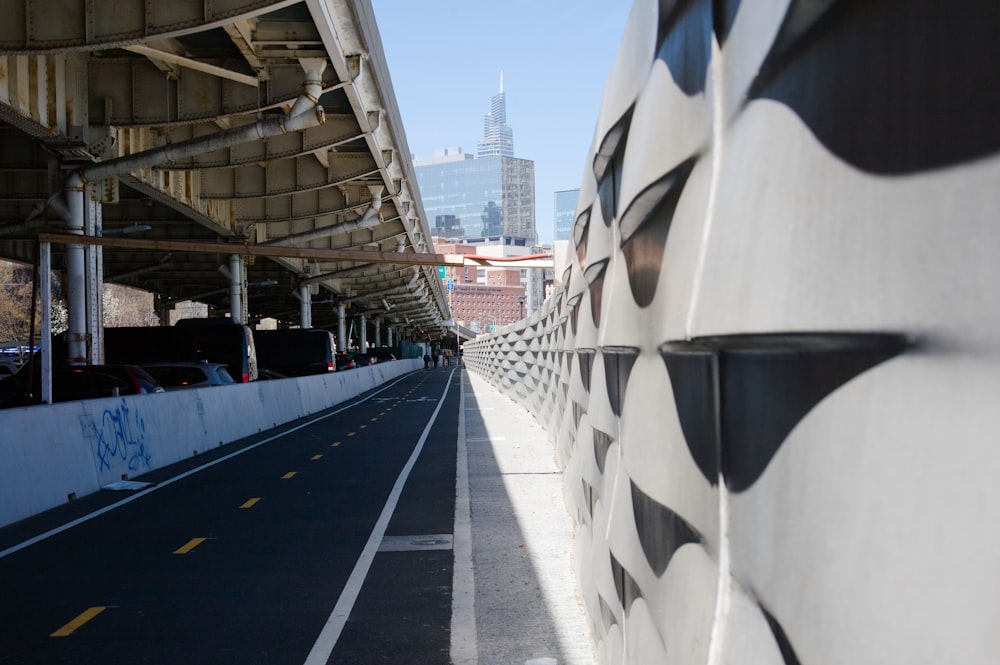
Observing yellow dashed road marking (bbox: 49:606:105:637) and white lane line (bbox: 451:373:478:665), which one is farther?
yellow dashed road marking (bbox: 49:606:105:637)

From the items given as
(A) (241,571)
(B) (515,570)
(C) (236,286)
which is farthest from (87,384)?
(C) (236,286)

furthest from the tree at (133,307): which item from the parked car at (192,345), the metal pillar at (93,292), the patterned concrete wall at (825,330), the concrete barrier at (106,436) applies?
the patterned concrete wall at (825,330)

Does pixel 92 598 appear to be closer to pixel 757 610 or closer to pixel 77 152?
pixel 757 610

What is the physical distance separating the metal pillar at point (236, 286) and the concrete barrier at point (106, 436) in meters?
19.1

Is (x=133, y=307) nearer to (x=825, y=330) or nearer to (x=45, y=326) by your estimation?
(x=45, y=326)

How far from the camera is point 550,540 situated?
31.3 ft

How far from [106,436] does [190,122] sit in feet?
43.1

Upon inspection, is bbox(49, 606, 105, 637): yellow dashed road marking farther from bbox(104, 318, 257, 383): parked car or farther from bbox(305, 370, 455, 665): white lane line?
bbox(104, 318, 257, 383): parked car

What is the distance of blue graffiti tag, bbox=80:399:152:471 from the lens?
14.2 m

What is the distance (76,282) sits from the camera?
81.8ft

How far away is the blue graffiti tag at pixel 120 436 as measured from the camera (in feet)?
46.8

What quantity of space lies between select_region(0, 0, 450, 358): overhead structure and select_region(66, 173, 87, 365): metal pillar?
34 mm

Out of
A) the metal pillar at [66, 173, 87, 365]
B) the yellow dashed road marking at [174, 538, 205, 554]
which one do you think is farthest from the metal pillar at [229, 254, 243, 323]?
the yellow dashed road marking at [174, 538, 205, 554]

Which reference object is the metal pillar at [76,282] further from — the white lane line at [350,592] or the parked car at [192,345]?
the white lane line at [350,592]
